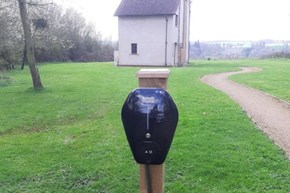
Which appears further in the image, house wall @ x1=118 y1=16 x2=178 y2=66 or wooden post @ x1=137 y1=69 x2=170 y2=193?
house wall @ x1=118 y1=16 x2=178 y2=66

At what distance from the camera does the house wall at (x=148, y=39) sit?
1161 inches

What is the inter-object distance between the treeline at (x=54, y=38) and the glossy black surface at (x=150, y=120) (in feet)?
66.5

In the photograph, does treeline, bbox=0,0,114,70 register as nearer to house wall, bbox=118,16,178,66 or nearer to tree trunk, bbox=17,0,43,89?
house wall, bbox=118,16,178,66

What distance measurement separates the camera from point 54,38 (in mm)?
35656

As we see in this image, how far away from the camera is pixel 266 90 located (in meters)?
12.9

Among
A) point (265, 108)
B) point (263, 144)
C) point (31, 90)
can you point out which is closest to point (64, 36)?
point (31, 90)

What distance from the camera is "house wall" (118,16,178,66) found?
29.5 meters

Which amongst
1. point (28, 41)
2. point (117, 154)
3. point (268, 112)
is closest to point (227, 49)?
point (28, 41)

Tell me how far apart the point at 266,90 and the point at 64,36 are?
32.7 metres

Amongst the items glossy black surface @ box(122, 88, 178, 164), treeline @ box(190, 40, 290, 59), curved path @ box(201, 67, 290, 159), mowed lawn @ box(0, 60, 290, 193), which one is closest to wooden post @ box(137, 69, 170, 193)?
glossy black surface @ box(122, 88, 178, 164)

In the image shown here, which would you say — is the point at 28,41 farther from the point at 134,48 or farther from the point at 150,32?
the point at 134,48

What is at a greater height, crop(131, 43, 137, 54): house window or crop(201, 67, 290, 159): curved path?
crop(131, 43, 137, 54): house window

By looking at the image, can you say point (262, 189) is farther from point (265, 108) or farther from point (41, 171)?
point (265, 108)

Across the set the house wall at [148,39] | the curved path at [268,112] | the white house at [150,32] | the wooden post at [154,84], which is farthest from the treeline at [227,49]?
the wooden post at [154,84]
